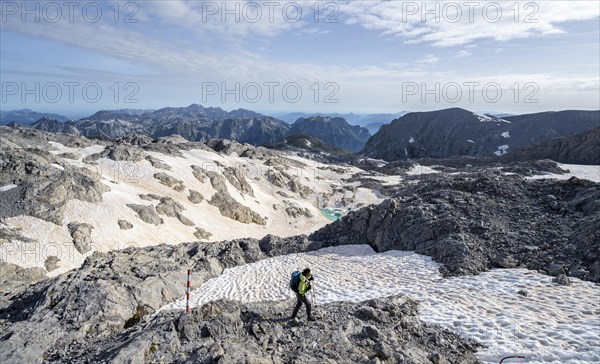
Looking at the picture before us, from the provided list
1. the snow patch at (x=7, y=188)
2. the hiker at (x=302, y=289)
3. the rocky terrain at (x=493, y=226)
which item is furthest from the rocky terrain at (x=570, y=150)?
the snow patch at (x=7, y=188)

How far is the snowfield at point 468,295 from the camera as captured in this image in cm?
1237

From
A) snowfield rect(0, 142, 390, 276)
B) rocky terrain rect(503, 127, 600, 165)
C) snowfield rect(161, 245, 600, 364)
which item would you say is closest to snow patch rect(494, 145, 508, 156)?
rocky terrain rect(503, 127, 600, 165)

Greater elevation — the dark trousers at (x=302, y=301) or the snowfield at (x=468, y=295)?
the dark trousers at (x=302, y=301)

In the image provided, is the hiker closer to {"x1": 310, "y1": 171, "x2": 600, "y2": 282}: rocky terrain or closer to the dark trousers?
the dark trousers

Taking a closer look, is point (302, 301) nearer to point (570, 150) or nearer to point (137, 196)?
point (137, 196)

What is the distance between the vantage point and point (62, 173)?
46500 millimetres

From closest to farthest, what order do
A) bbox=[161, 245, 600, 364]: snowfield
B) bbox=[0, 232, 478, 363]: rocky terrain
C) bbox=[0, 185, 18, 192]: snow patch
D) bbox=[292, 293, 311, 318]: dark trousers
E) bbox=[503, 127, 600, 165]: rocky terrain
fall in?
bbox=[0, 232, 478, 363]: rocky terrain
bbox=[161, 245, 600, 364]: snowfield
bbox=[292, 293, 311, 318]: dark trousers
bbox=[0, 185, 18, 192]: snow patch
bbox=[503, 127, 600, 165]: rocky terrain

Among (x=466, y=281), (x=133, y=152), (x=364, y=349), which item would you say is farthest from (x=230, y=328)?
(x=133, y=152)

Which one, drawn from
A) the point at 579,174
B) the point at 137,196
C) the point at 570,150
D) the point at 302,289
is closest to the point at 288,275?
the point at 302,289

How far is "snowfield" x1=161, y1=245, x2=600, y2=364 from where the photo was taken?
12.4 meters

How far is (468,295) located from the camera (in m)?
16.9

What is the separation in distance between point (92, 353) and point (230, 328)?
532cm

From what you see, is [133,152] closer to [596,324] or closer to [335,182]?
[335,182]

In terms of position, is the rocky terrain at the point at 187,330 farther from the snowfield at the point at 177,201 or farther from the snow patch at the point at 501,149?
the snow patch at the point at 501,149
